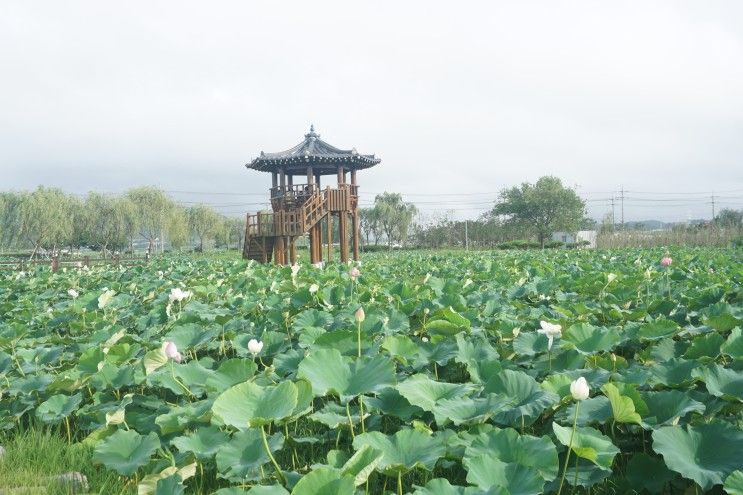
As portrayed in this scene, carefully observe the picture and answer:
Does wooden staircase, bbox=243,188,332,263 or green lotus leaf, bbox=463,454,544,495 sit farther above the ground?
wooden staircase, bbox=243,188,332,263

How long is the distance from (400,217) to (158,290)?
145 ft

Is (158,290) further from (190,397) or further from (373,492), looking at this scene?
(373,492)

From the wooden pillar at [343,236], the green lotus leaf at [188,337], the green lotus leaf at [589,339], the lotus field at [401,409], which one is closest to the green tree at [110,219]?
the wooden pillar at [343,236]

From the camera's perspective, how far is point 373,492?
169 centimetres

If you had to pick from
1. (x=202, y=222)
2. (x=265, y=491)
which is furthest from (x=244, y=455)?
(x=202, y=222)

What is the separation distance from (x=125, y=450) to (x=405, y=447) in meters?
0.93

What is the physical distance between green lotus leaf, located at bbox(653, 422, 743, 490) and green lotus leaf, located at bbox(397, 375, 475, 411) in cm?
60

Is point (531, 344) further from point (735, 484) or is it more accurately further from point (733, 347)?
point (735, 484)

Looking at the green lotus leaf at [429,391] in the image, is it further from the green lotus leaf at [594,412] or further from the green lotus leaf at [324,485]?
the green lotus leaf at [324,485]

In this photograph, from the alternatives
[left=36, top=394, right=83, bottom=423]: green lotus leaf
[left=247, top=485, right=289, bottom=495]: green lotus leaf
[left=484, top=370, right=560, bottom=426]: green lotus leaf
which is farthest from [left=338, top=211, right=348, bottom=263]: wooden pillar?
[left=247, top=485, right=289, bottom=495]: green lotus leaf

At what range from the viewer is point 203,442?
5.83 feet

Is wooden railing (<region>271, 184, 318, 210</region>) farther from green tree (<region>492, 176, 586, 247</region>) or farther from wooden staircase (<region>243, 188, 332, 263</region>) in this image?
green tree (<region>492, 176, 586, 247</region>)

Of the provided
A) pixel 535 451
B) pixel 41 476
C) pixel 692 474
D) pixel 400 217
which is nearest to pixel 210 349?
pixel 41 476

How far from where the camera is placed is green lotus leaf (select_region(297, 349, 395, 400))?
6.08 ft
